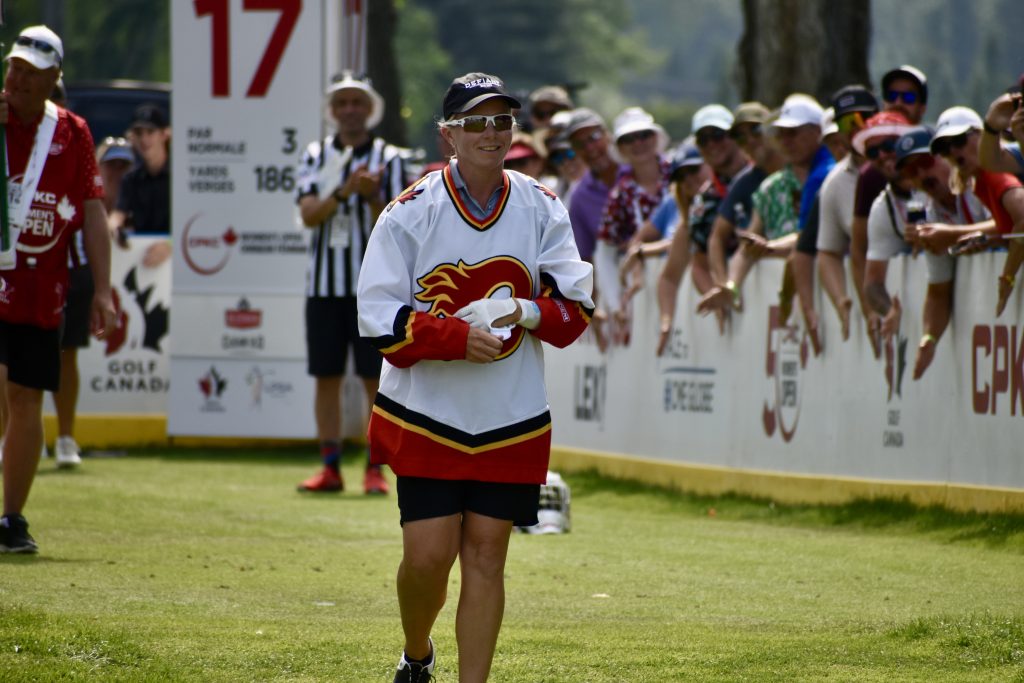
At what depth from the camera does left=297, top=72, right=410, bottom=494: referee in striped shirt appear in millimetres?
12352

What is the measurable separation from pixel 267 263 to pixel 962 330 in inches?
276

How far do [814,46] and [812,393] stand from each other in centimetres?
716

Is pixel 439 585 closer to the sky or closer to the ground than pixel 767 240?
closer to the ground

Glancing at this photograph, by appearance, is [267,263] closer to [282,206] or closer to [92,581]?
[282,206]

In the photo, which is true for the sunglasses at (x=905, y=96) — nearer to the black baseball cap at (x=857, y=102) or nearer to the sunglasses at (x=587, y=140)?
the black baseball cap at (x=857, y=102)

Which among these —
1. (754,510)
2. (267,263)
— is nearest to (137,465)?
(267,263)

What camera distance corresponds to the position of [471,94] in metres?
5.84

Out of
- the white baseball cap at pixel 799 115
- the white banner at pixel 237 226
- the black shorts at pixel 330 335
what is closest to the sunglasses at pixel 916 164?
the white baseball cap at pixel 799 115

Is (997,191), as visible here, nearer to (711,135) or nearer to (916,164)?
(916,164)

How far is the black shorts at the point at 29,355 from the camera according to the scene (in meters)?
8.58

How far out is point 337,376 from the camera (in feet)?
41.2

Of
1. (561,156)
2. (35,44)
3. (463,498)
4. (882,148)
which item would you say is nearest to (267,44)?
(561,156)

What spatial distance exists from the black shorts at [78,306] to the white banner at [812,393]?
3.85 m

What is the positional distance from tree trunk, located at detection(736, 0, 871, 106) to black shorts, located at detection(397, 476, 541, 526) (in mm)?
12511
